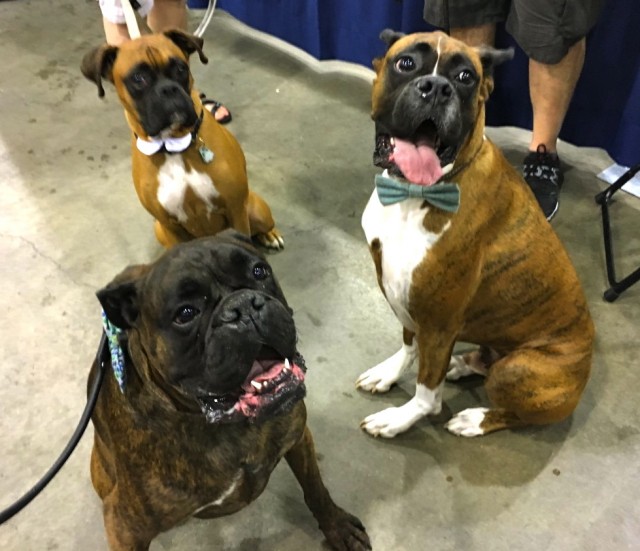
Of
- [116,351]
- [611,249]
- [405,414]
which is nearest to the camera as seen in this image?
[116,351]

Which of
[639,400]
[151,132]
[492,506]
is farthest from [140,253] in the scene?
[639,400]

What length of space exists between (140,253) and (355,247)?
1.09m

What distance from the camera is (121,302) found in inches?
52.5

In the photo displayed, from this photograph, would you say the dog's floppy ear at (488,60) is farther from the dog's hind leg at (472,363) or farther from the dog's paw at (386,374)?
the dog's paw at (386,374)

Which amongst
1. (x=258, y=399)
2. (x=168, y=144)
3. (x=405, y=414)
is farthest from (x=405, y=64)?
(x=405, y=414)

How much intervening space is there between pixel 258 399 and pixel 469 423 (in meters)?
1.11

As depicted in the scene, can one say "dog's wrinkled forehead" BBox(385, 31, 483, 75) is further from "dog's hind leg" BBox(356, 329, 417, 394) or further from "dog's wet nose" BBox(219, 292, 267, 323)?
"dog's hind leg" BBox(356, 329, 417, 394)

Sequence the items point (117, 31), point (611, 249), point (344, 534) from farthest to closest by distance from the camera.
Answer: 1. point (117, 31)
2. point (611, 249)
3. point (344, 534)

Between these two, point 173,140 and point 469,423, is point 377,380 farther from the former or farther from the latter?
point 173,140

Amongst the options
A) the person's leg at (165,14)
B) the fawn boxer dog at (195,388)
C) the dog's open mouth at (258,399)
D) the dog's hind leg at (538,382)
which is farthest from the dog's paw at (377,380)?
the person's leg at (165,14)

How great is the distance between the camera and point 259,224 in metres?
2.91

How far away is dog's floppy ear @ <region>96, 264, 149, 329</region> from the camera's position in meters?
1.30

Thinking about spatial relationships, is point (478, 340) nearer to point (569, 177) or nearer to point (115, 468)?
point (115, 468)

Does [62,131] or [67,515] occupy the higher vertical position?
[62,131]
